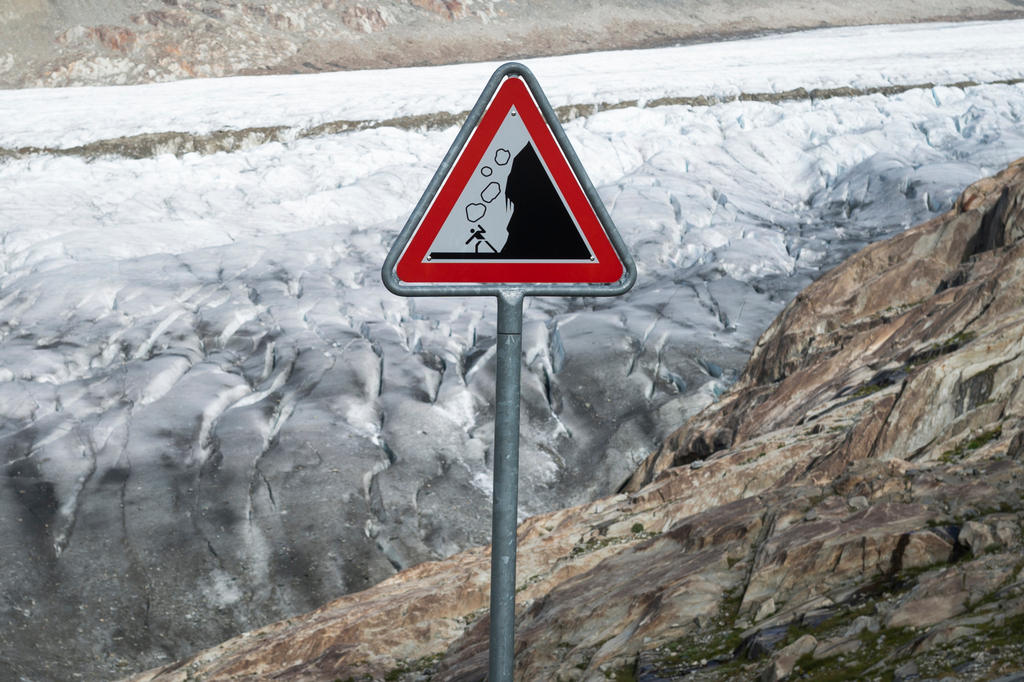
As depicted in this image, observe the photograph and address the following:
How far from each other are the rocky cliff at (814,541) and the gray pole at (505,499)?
1949mm

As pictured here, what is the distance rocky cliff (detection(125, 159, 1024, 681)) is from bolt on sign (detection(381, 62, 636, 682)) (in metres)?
2.13

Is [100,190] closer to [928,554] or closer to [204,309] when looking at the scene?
[204,309]

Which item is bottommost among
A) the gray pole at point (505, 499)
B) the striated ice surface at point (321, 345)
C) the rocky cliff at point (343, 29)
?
the striated ice surface at point (321, 345)

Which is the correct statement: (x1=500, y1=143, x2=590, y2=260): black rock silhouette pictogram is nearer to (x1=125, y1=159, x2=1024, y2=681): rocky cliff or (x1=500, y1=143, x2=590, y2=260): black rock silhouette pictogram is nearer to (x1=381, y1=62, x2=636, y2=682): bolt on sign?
(x1=381, y1=62, x2=636, y2=682): bolt on sign

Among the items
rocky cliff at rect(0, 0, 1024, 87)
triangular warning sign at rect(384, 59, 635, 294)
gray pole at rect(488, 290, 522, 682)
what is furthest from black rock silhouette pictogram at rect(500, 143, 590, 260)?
rocky cliff at rect(0, 0, 1024, 87)

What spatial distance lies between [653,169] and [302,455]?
12517mm

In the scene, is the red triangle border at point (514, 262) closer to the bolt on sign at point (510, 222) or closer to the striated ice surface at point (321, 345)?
the bolt on sign at point (510, 222)

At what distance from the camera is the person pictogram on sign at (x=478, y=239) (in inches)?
83.0

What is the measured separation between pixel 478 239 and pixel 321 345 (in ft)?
52.7

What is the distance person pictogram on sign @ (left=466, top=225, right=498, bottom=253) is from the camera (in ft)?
6.91

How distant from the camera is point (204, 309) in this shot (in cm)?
1906

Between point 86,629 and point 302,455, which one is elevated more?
point 302,455

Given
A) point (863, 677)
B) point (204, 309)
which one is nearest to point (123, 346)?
point (204, 309)

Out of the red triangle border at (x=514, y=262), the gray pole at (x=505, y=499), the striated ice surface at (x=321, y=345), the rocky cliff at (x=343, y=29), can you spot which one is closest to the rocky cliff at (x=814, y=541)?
the gray pole at (x=505, y=499)
